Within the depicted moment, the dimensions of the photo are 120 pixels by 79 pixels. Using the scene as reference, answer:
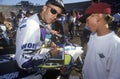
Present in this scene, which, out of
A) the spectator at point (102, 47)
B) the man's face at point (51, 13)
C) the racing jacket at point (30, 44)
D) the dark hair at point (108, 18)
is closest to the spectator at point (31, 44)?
the racing jacket at point (30, 44)

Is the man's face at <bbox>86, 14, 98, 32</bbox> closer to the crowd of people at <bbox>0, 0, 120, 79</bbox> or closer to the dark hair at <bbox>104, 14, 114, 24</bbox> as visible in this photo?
the crowd of people at <bbox>0, 0, 120, 79</bbox>

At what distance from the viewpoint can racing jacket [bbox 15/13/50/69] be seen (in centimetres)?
368

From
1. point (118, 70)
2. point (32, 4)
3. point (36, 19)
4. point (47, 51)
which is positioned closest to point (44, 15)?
point (36, 19)

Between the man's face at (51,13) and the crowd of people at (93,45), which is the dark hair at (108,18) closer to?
the crowd of people at (93,45)

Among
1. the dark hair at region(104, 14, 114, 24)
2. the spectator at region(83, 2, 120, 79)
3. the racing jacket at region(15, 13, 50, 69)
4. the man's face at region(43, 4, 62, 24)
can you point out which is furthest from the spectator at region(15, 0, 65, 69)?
the dark hair at region(104, 14, 114, 24)

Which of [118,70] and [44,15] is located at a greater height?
[44,15]

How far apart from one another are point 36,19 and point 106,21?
2.93 ft

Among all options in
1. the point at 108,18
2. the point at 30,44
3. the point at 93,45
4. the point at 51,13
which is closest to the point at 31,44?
the point at 30,44

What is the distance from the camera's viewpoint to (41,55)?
3.83 m

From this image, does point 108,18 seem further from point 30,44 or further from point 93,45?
point 30,44

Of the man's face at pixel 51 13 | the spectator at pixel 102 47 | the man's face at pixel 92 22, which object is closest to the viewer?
the spectator at pixel 102 47

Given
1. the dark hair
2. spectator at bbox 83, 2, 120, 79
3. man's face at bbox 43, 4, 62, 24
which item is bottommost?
spectator at bbox 83, 2, 120, 79

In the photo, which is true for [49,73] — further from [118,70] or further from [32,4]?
[32,4]

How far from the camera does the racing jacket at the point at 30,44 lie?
3676mm
